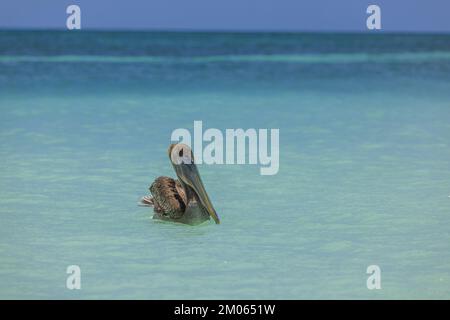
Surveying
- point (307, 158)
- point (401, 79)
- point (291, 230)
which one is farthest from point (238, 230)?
point (401, 79)

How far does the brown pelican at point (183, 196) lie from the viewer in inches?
253

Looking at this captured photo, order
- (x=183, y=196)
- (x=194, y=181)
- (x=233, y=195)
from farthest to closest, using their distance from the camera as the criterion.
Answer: (x=233, y=195), (x=183, y=196), (x=194, y=181)

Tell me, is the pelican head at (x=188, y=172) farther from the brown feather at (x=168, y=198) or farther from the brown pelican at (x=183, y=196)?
the brown feather at (x=168, y=198)

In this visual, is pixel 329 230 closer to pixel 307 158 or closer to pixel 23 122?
pixel 307 158

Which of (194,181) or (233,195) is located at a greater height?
(233,195)

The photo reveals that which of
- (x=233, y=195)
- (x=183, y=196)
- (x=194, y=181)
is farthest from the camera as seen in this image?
(x=233, y=195)

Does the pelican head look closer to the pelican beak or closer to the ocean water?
the pelican beak

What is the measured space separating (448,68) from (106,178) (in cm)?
1279

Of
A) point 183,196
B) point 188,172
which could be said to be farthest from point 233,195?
point 188,172

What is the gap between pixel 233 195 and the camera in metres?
7.21

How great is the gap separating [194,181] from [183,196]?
0.55 ft

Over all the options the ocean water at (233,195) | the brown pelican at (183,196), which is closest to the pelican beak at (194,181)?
the brown pelican at (183,196)

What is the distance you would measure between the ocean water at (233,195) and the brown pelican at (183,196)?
0.10 meters

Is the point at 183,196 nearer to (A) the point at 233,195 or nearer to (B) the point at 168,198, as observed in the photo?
(B) the point at 168,198
